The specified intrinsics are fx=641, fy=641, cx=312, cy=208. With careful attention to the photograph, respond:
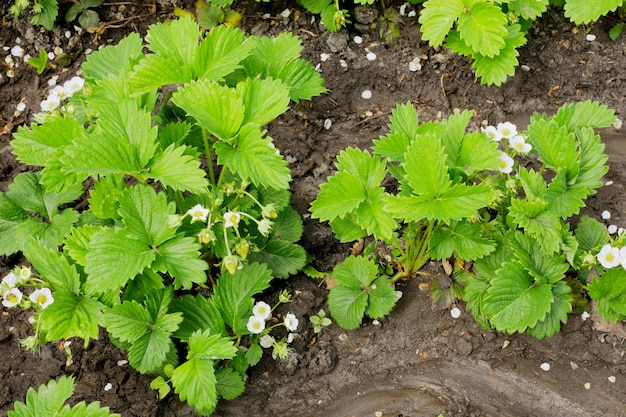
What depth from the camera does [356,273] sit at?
2.27m

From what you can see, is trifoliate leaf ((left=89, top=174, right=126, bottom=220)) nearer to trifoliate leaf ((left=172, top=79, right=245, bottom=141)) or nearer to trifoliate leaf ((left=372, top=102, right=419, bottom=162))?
trifoliate leaf ((left=172, top=79, right=245, bottom=141))

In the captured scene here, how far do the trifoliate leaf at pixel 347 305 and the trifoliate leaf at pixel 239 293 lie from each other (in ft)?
0.83

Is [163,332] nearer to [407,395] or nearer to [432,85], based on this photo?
[407,395]

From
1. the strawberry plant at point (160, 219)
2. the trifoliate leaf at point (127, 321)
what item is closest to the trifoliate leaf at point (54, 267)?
the strawberry plant at point (160, 219)

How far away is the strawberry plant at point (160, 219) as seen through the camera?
190 centimetres

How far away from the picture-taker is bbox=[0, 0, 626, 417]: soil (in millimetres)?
2166

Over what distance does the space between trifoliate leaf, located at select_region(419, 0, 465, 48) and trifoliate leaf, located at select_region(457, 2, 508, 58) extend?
1.6 inches

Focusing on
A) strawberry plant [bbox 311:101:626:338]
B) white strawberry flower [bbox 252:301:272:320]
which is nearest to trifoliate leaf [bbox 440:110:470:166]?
strawberry plant [bbox 311:101:626:338]

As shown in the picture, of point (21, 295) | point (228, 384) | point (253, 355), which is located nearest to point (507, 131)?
point (253, 355)

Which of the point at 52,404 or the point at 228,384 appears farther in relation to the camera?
the point at 228,384

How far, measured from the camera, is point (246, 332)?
2.14 metres

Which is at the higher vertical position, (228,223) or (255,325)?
(228,223)

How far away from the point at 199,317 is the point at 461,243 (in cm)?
90

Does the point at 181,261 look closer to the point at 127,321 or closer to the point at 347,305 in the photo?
the point at 127,321
